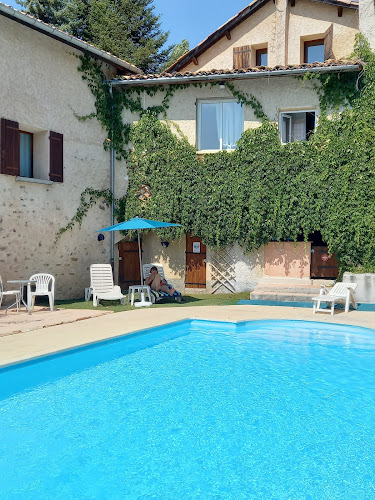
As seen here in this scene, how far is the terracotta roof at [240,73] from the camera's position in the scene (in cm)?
1298

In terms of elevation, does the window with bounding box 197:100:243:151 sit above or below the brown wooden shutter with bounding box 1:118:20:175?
above

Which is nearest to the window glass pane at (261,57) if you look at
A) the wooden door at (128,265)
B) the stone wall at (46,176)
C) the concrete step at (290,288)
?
the stone wall at (46,176)

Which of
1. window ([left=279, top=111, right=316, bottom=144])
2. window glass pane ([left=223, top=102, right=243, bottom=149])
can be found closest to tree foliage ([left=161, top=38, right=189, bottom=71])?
window glass pane ([left=223, top=102, right=243, bottom=149])

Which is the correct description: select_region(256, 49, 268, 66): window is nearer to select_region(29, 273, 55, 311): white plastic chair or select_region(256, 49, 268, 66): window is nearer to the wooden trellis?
the wooden trellis

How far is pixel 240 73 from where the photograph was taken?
1376cm

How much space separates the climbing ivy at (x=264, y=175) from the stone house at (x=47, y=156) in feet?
2.84

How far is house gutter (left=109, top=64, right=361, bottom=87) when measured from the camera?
13.1 m

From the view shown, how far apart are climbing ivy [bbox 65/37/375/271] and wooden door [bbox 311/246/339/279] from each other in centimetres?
72

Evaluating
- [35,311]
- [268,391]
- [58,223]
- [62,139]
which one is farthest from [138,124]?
[268,391]

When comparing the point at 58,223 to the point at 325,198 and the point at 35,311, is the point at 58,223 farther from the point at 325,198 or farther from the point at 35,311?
the point at 325,198

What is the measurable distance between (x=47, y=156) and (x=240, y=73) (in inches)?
236

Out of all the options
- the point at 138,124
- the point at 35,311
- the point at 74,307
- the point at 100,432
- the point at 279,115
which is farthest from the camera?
the point at 138,124

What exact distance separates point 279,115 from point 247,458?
1187cm

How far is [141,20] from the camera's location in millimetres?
27906
